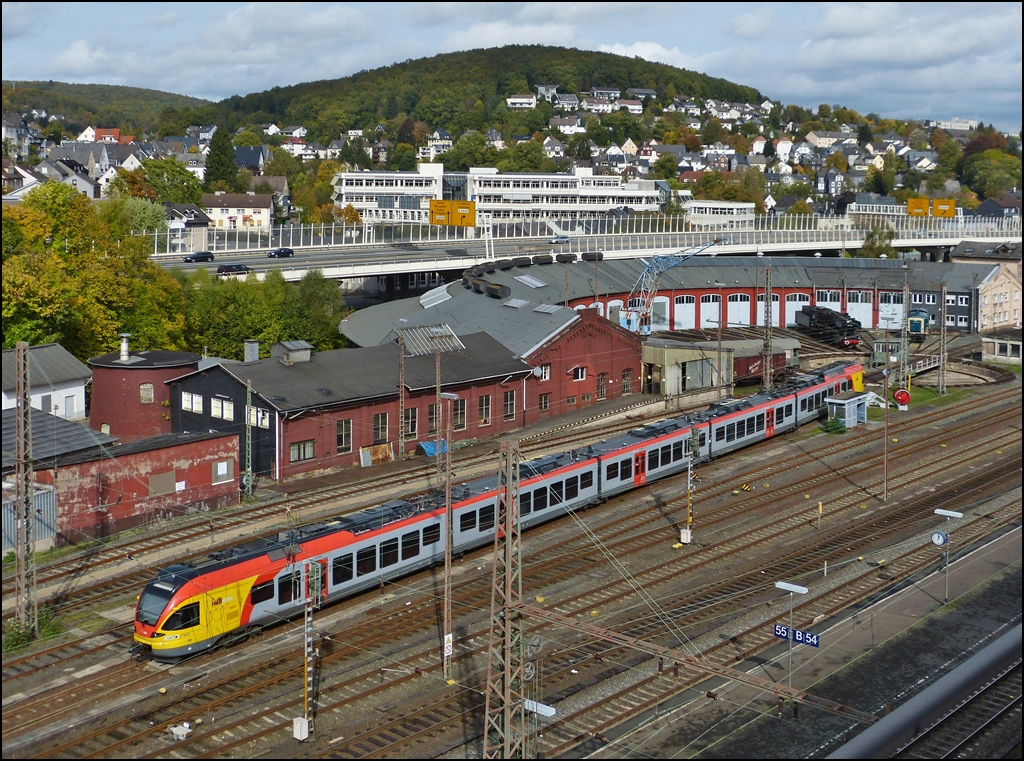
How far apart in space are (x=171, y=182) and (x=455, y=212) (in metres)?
48.5

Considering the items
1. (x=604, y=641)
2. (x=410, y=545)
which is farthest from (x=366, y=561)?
(x=604, y=641)

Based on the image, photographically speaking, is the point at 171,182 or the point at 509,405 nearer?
the point at 509,405

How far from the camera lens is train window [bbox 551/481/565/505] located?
106 feet

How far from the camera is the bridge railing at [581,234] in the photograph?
3083 inches

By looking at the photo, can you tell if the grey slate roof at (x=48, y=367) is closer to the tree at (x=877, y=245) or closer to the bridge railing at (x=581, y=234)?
the bridge railing at (x=581, y=234)

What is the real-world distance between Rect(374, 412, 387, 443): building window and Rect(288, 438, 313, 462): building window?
308 cm

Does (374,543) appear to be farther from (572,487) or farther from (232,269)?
(232,269)

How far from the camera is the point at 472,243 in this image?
9062 centimetres

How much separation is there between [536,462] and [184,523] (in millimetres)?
10898

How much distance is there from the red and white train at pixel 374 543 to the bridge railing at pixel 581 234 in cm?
4384

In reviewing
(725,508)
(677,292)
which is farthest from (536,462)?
(677,292)

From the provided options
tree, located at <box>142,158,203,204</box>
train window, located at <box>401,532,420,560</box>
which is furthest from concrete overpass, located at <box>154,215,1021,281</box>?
train window, located at <box>401,532,420,560</box>

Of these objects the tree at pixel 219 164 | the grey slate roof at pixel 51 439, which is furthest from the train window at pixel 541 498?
the tree at pixel 219 164

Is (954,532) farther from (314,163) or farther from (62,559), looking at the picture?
(314,163)
